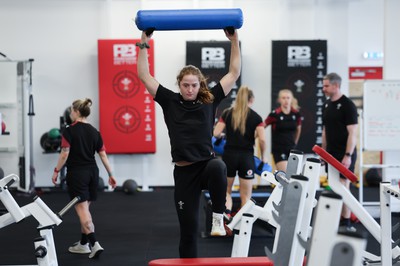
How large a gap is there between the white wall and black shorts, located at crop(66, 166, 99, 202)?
4486mm

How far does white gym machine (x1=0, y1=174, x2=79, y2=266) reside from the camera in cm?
293

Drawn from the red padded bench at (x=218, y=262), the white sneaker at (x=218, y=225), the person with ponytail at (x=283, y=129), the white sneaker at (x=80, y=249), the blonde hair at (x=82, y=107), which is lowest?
the white sneaker at (x=80, y=249)

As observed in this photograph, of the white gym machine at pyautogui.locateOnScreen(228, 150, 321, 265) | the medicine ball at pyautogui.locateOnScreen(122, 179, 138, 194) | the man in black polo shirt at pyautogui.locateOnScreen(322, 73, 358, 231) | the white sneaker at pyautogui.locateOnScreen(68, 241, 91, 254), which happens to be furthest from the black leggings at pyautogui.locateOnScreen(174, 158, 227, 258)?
the medicine ball at pyautogui.locateOnScreen(122, 179, 138, 194)

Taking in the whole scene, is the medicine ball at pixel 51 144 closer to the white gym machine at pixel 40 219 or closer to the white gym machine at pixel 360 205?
the white gym machine at pixel 40 219

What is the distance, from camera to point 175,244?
17.5 feet

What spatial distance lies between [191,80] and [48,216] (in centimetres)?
114

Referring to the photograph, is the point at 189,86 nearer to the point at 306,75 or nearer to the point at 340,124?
the point at 340,124

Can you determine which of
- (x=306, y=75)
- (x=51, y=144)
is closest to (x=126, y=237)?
(x=51, y=144)

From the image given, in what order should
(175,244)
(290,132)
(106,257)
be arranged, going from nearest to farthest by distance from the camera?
(106,257), (175,244), (290,132)

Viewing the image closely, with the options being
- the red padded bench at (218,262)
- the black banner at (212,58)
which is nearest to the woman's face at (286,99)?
the black banner at (212,58)

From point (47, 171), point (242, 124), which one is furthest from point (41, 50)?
point (242, 124)

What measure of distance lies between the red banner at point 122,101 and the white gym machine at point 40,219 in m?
5.63

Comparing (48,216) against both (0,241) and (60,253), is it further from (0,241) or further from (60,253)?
(0,241)

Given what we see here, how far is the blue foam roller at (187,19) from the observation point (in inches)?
123
